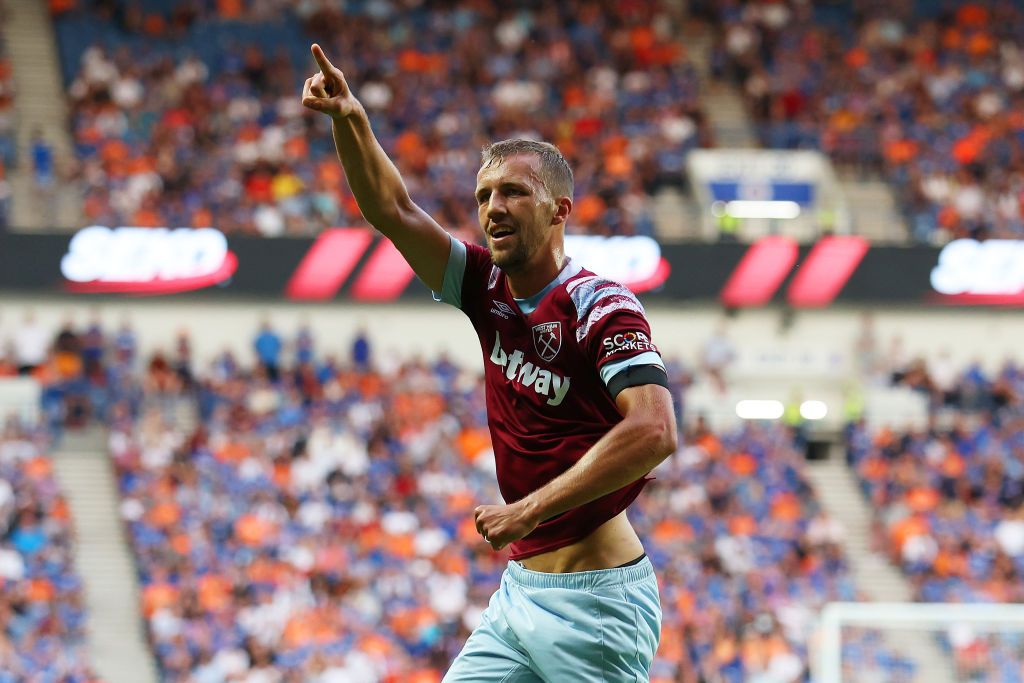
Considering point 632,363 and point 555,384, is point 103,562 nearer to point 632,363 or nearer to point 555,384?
point 555,384

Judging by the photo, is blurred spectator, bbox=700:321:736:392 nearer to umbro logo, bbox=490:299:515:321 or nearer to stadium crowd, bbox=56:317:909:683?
stadium crowd, bbox=56:317:909:683

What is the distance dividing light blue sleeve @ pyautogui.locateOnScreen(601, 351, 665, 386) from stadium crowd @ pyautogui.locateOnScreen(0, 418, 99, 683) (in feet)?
40.0

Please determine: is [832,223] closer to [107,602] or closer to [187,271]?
[187,271]

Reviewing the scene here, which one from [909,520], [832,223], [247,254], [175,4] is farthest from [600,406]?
[175,4]

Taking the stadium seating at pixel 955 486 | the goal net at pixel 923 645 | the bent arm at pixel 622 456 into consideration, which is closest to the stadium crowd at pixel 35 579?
the goal net at pixel 923 645

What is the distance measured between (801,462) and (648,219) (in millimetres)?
4370

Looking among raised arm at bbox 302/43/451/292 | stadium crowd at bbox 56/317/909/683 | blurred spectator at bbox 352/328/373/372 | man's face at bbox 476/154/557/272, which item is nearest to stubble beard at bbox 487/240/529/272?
man's face at bbox 476/154/557/272

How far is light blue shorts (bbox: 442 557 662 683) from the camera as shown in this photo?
4.05 meters

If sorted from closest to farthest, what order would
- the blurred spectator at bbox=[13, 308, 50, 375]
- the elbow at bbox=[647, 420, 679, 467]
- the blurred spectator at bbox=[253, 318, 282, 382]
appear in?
the elbow at bbox=[647, 420, 679, 467] → the blurred spectator at bbox=[13, 308, 50, 375] → the blurred spectator at bbox=[253, 318, 282, 382]

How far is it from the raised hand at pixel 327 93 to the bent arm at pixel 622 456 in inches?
48.5

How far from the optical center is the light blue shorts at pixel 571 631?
13.3 ft

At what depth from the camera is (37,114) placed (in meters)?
22.6

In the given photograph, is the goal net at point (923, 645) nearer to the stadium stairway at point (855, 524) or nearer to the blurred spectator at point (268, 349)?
the stadium stairway at point (855, 524)

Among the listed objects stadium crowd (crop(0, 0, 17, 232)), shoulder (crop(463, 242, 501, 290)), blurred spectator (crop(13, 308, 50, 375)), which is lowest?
blurred spectator (crop(13, 308, 50, 375))
